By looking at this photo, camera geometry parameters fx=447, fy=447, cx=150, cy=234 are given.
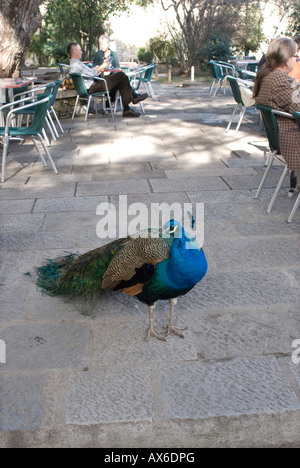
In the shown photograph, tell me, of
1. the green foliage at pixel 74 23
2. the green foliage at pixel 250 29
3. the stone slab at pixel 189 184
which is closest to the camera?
the stone slab at pixel 189 184

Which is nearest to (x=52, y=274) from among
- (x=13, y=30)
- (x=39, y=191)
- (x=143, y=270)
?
(x=143, y=270)

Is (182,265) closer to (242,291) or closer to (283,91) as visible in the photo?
(242,291)

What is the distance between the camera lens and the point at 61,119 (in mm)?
8703

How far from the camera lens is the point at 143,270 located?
7.13 ft

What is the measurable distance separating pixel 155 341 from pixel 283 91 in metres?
2.63

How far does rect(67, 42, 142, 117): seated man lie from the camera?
7953 millimetres

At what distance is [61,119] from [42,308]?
6657 mm

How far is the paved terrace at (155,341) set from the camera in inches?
76.1

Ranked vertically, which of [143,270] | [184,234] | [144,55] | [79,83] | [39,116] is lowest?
[143,270]

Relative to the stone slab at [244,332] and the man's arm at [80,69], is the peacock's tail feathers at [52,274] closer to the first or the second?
the stone slab at [244,332]

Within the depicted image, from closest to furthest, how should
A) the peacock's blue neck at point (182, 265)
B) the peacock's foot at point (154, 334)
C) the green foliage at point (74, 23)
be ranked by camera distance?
1. the peacock's blue neck at point (182, 265)
2. the peacock's foot at point (154, 334)
3. the green foliage at point (74, 23)

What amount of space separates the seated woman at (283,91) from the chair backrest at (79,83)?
4.26 metres

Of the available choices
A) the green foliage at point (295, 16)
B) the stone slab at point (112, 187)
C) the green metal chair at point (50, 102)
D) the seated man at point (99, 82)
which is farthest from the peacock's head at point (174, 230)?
the green foliage at point (295, 16)

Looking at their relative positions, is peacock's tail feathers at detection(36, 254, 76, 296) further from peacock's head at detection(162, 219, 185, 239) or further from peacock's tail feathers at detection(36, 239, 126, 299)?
peacock's head at detection(162, 219, 185, 239)
